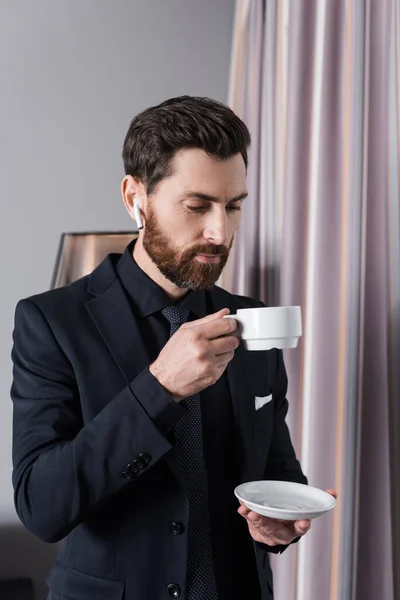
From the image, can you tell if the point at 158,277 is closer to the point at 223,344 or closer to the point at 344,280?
the point at 223,344

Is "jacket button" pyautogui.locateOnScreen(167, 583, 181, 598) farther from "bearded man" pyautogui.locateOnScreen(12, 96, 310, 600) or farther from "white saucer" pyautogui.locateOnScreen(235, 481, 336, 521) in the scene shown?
"white saucer" pyautogui.locateOnScreen(235, 481, 336, 521)

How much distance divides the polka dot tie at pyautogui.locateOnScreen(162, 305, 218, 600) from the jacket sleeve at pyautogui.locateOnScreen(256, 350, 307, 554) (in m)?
0.21

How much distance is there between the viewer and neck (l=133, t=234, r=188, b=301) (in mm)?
1160

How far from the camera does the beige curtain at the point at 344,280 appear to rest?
1.26 meters

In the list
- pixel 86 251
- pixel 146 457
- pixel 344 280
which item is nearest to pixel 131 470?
pixel 146 457

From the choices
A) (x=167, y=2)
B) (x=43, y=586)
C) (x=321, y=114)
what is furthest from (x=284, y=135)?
(x=43, y=586)

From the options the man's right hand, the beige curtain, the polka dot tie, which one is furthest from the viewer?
the beige curtain

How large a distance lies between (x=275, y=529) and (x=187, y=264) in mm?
420

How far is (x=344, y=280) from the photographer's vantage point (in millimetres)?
1343

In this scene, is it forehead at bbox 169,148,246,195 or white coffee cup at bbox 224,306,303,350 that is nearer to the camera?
white coffee cup at bbox 224,306,303,350

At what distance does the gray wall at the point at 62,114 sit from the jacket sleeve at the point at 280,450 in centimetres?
110

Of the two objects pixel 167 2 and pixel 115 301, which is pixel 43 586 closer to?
pixel 115 301

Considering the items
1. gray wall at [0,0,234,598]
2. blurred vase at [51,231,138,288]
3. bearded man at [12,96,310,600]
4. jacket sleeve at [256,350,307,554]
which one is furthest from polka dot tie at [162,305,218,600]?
gray wall at [0,0,234,598]

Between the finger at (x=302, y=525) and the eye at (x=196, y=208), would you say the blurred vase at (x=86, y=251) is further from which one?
the finger at (x=302, y=525)
